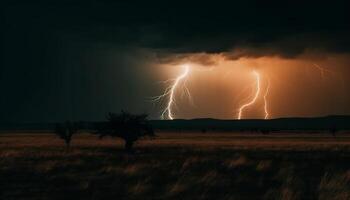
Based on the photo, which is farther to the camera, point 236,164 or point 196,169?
point 236,164

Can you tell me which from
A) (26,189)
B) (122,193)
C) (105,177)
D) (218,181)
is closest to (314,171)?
(218,181)

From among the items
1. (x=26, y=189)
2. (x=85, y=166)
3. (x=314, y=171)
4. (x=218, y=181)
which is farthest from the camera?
(x=85, y=166)

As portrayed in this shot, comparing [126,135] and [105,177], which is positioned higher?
[126,135]

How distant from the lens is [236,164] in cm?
2597

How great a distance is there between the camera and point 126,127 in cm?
3981

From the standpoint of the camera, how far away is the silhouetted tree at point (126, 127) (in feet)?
131

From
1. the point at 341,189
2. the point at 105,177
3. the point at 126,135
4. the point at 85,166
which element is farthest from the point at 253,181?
the point at 126,135

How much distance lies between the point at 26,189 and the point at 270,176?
9327mm

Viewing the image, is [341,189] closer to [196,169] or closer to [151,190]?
[151,190]

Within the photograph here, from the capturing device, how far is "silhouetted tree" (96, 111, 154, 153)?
39969 millimetres

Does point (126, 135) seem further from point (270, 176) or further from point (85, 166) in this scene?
point (270, 176)

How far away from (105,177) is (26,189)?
394cm

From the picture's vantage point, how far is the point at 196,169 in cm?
2338

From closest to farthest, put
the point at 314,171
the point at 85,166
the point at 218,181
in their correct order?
the point at 218,181 → the point at 314,171 → the point at 85,166
